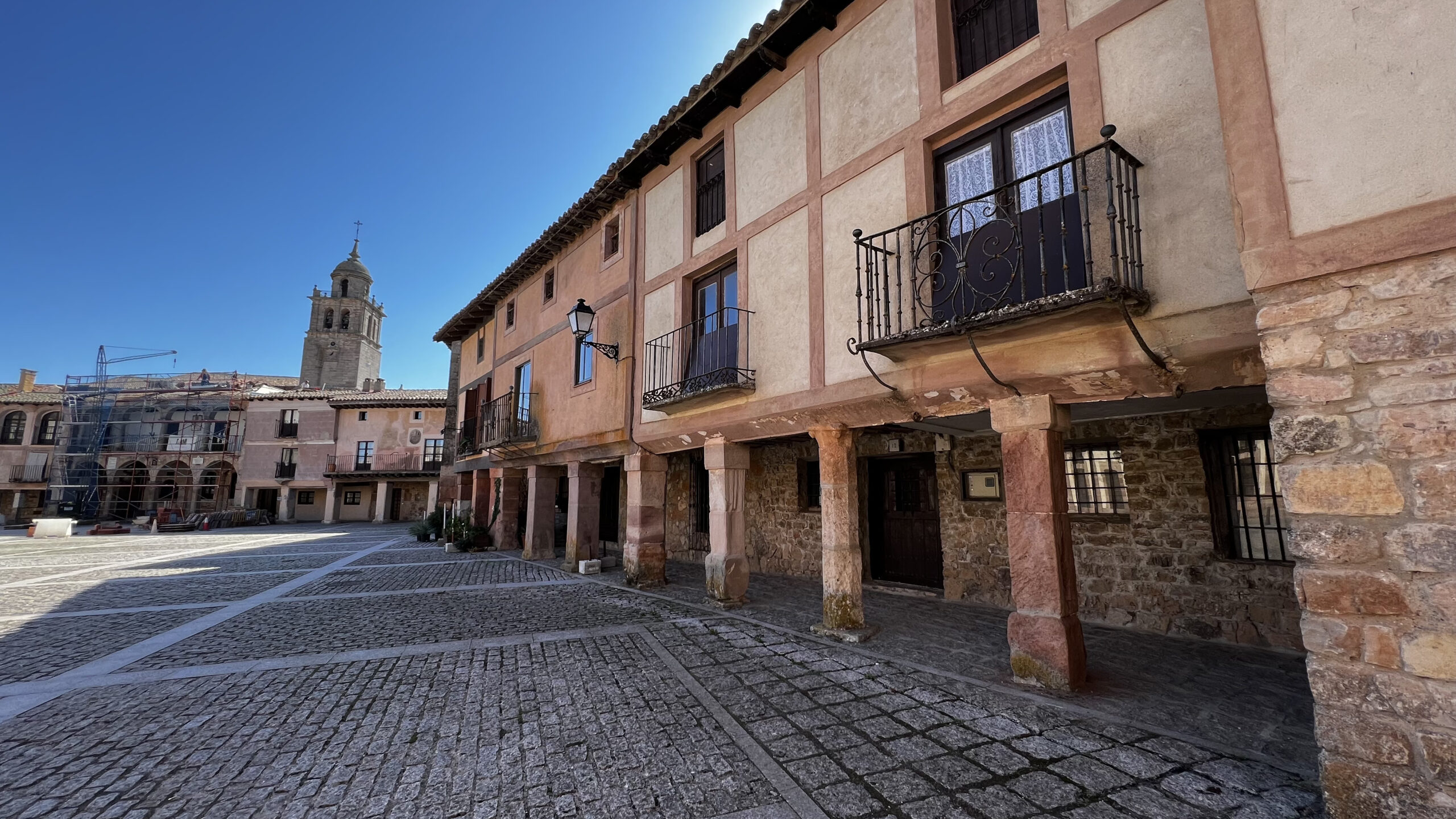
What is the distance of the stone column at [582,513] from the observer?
37.7 ft

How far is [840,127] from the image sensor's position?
6234 mm

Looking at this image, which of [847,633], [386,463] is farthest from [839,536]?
[386,463]

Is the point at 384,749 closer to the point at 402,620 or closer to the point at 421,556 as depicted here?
the point at 402,620

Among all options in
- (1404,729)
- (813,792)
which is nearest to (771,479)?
(813,792)

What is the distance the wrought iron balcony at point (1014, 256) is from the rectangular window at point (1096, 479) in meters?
3.24

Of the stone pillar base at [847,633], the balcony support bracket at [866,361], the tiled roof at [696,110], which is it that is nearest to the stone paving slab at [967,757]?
the stone pillar base at [847,633]

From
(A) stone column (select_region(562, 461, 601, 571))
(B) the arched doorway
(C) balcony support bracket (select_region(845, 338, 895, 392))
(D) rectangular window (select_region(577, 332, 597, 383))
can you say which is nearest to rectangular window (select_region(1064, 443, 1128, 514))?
(C) balcony support bracket (select_region(845, 338, 895, 392))

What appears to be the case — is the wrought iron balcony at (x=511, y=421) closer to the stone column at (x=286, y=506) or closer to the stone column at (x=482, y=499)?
the stone column at (x=482, y=499)

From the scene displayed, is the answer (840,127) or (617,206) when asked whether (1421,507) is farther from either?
(617,206)

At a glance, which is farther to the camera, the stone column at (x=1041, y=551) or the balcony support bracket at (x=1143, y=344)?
the stone column at (x=1041, y=551)

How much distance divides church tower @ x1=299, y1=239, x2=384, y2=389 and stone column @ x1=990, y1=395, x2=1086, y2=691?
52307 mm

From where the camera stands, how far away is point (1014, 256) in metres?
4.58

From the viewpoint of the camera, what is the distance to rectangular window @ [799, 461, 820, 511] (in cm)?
1065

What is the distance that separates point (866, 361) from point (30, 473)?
49089mm
